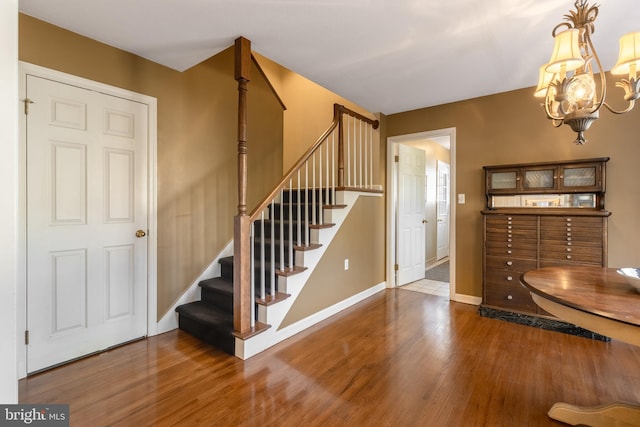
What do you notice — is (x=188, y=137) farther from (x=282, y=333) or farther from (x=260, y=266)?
(x=282, y=333)

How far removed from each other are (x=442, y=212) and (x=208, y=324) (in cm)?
555

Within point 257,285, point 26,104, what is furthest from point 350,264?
point 26,104

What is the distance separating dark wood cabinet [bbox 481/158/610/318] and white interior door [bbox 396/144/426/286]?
1196 mm

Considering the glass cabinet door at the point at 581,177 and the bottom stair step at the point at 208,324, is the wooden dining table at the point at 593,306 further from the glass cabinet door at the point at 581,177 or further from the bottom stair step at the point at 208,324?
the bottom stair step at the point at 208,324

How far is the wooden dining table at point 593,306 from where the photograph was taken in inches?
44.1

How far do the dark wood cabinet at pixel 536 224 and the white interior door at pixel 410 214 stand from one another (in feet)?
3.92

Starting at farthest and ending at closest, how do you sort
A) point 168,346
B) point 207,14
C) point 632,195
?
point 632,195 < point 168,346 < point 207,14

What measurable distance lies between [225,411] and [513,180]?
335 cm

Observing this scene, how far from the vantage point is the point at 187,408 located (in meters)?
1.73

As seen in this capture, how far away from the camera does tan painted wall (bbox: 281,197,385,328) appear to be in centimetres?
293

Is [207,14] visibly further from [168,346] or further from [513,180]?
[513,180]

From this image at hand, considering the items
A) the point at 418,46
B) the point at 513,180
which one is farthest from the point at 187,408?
the point at 513,180

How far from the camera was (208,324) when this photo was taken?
8.30ft

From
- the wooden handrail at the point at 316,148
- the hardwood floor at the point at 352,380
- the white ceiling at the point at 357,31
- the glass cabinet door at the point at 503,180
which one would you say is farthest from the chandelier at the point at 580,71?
the wooden handrail at the point at 316,148
